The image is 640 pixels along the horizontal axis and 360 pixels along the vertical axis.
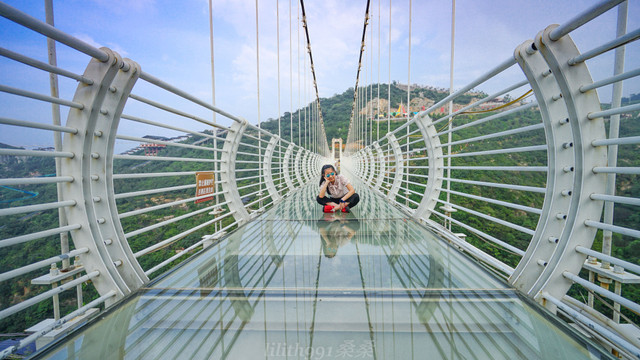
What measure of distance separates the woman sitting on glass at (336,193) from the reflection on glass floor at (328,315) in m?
1.82

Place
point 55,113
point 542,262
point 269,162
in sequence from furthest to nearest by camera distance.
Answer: point 269,162 → point 55,113 → point 542,262

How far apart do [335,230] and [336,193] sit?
1.16 m

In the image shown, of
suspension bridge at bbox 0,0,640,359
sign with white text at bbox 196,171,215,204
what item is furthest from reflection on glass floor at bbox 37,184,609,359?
sign with white text at bbox 196,171,215,204

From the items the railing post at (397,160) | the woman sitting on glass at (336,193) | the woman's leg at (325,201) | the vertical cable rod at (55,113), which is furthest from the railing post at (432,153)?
the vertical cable rod at (55,113)

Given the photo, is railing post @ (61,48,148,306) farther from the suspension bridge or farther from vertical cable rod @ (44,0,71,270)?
vertical cable rod @ (44,0,71,270)

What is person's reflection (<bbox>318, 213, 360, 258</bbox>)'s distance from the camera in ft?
7.72

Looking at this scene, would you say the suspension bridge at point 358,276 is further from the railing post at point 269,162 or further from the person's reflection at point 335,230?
the railing post at point 269,162

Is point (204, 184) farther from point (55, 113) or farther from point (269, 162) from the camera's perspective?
point (269, 162)

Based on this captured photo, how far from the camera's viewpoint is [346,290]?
4.88ft

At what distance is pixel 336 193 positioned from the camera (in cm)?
404

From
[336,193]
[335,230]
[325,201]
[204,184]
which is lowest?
[335,230]

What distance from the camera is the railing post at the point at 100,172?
1208 millimetres

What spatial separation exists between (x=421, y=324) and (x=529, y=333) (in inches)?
15.7

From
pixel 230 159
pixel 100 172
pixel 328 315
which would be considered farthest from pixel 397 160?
pixel 100 172
